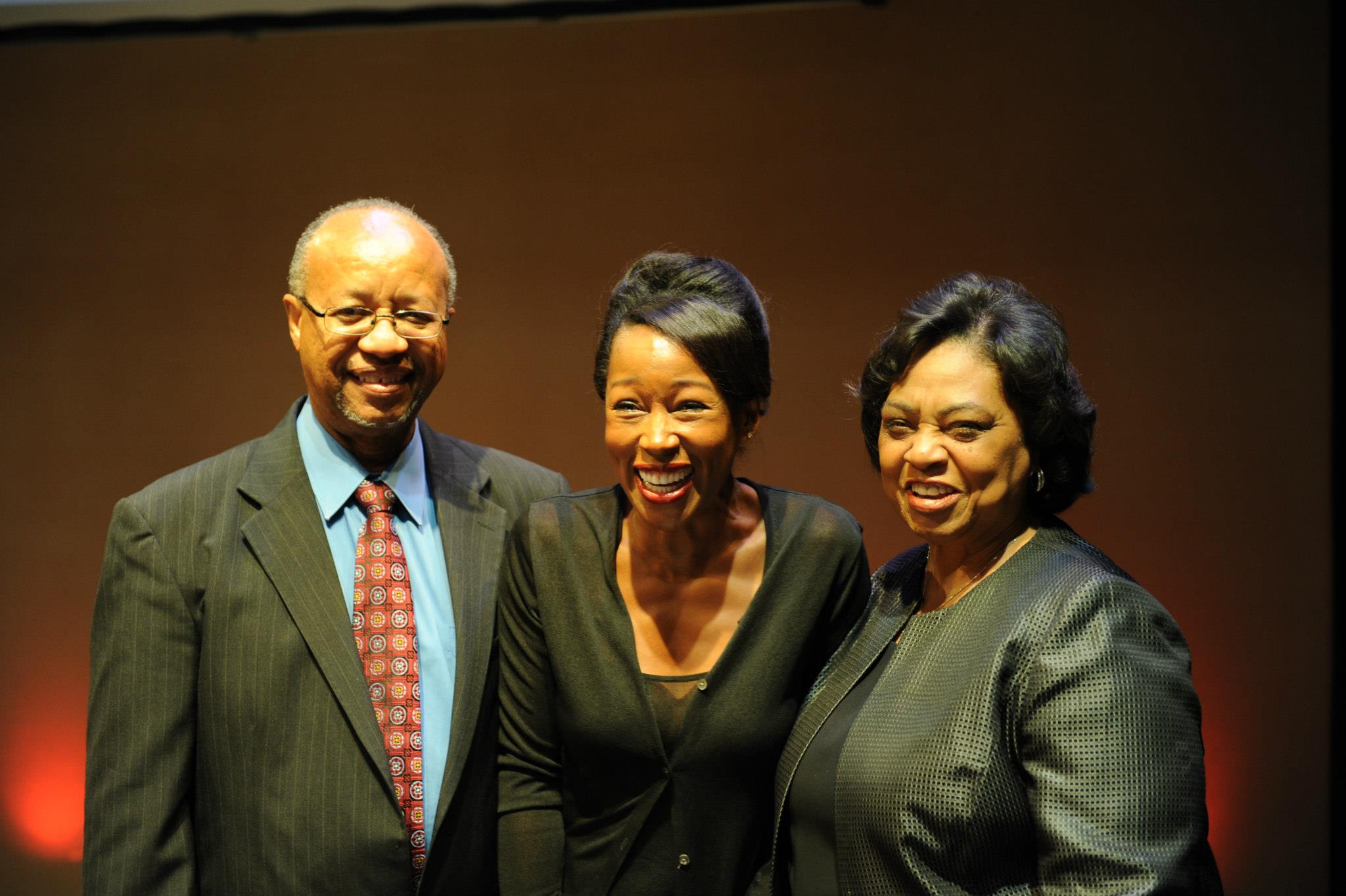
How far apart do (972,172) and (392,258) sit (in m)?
2.35

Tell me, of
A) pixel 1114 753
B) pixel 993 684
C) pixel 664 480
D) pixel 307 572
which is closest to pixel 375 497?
pixel 307 572

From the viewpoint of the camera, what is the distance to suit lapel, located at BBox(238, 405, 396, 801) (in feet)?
6.78

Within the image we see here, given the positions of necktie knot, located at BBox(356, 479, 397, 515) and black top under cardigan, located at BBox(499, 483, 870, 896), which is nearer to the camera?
black top under cardigan, located at BBox(499, 483, 870, 896)

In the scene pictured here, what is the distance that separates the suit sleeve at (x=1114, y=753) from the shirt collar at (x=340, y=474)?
1233mm

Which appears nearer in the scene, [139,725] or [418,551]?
[139,725]

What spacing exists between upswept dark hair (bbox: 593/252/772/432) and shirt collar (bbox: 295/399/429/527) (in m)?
0.43

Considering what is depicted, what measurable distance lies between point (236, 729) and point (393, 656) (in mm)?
294

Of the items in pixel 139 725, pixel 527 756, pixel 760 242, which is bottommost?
pixel 527 756

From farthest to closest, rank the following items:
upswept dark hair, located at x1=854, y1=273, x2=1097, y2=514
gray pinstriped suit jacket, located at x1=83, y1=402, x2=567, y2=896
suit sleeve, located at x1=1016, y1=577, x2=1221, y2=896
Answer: gray pinstriped suit jacket, located at x1=83, y1=402, x2=567, y2=896 → upswept dark hair, located at x1=854, y1=273, x2=1097, y2=514 → suit sleeve, located at x1=1016, y1=577, x2=1221, y2=896

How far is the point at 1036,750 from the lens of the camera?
5.28 feet

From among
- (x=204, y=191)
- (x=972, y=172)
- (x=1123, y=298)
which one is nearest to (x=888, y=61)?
(x=972, y=172)

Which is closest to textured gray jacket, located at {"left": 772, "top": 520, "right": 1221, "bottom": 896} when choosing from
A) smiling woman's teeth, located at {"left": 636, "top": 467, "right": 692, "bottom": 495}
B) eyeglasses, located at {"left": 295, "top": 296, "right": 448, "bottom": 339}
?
smiling woman's teeth, located at {"left": 636, "top": 467, "right": 692, "bottom": 495}

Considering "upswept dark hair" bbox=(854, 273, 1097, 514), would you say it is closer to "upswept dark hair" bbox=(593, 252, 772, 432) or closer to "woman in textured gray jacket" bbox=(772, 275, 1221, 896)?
"woman in textured gray jacket" bbox=(772, 275, 1221, 896)

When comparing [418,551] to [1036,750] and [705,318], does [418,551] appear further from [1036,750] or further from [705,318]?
[1036,750]
